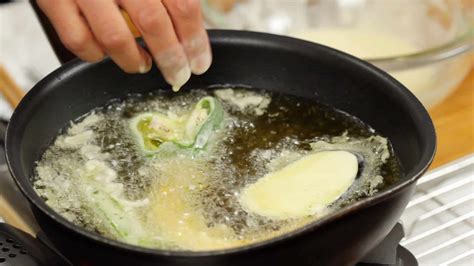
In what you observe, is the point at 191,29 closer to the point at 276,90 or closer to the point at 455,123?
the point at 276,90

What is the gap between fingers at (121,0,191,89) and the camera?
823 mm

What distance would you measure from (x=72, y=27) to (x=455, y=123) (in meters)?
0.92

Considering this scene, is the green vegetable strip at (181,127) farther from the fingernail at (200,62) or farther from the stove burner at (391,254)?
the stove burner at (391,254)

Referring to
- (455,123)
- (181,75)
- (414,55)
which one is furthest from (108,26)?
(455,123)

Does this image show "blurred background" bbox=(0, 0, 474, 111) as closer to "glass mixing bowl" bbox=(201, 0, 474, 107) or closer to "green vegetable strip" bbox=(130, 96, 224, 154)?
"glass mixing bowl" bbox=(201, 0, 474, 107)

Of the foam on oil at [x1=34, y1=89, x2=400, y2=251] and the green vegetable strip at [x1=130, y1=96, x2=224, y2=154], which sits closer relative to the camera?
the foam on oil at [x1=34, y1=89, x2=400, y2=251]

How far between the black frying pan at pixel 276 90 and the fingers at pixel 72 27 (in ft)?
0.47

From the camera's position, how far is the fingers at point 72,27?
32.7 inches

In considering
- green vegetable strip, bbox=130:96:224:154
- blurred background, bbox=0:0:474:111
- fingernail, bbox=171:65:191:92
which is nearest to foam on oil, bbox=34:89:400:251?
green vegetable strip, bbox=130:96:224:154

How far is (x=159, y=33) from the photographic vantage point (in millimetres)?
837

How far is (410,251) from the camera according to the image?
1.09 meters

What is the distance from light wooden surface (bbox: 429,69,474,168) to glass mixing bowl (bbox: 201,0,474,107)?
0.04m

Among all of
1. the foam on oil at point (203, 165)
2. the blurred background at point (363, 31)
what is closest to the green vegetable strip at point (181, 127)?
the foam on oil at point (203, 165)

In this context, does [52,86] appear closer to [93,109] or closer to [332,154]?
[93,109]
